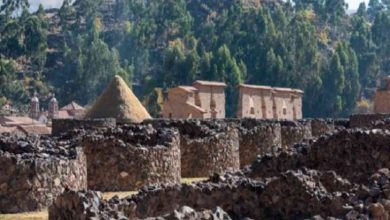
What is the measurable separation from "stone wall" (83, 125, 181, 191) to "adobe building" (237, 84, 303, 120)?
1770 inches

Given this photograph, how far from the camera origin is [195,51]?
350ft

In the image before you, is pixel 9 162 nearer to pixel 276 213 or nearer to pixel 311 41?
pixel 276 213

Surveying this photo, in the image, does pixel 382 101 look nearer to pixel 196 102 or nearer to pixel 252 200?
pixel 196 102

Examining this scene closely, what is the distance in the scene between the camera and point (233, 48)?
114 metres

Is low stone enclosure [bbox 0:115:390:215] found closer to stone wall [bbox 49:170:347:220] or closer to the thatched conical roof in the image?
stone wall [bbox 49:170:347:220]

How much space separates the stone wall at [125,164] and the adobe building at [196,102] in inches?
1481

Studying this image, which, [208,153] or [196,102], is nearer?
[208,153]

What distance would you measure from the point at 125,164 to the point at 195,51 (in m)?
86.1

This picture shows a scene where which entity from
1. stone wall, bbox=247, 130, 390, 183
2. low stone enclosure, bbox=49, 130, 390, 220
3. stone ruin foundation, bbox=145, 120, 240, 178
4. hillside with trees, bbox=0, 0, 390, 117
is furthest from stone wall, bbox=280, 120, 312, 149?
hillside with trees, bbox=0, 0, 390, 117

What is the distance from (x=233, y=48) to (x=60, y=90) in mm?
20071

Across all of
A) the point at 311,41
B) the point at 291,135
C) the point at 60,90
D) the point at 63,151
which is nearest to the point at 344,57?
the point at 311,41

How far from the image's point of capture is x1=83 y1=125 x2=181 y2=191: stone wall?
20.4 m

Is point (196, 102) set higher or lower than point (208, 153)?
higher

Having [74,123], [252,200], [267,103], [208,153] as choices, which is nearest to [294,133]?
[74,123]
